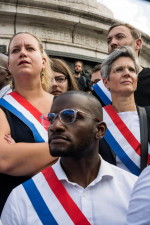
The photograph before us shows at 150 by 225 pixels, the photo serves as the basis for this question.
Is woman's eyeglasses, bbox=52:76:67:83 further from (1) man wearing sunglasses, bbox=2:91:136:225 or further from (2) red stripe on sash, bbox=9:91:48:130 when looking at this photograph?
(1) man wearing sunglasses, bbox=2:91:136:225

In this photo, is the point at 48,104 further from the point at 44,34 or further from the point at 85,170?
the point at 44,34

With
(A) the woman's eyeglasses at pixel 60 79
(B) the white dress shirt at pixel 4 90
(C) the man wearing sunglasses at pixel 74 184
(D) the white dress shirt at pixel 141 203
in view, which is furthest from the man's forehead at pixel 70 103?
(A) the woman's eyeglasses at pixel 60 79

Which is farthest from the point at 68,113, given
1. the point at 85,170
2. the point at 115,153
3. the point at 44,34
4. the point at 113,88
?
the point at 44,34

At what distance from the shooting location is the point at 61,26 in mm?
7691

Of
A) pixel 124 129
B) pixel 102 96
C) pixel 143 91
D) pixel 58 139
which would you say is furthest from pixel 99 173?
pixel 143 91

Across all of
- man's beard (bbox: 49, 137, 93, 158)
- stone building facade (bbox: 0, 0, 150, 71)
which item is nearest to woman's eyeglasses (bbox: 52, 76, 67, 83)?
man's beard (bbox: 49, 137, 93, 158)

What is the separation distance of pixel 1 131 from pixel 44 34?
5.48 m

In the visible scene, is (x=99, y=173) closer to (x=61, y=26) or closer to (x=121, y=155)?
(x=121, y=155)

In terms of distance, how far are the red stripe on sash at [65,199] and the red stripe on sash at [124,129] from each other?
907mm

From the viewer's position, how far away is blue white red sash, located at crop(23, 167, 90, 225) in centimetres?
186

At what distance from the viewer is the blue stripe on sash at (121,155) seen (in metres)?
2.57

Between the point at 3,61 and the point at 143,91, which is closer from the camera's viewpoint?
the point at 143,91

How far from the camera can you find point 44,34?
7520mm

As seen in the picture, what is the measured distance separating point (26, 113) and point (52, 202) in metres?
0.86
